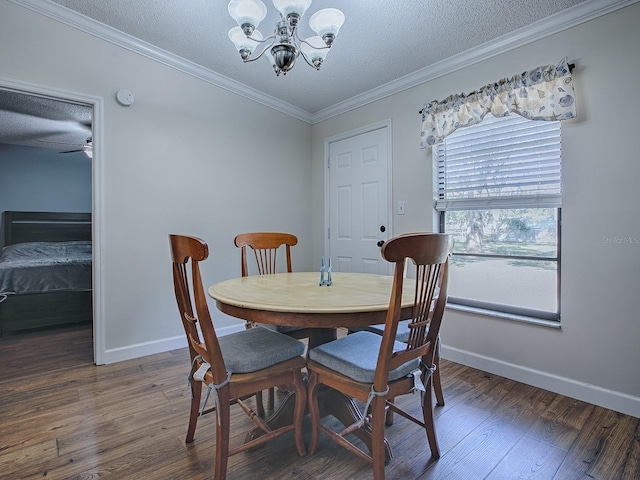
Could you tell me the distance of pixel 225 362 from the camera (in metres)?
1.32

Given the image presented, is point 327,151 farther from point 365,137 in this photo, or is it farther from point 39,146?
point 39,146

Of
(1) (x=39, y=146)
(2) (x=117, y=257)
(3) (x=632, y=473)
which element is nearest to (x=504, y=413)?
(3) (x=632, y=473)

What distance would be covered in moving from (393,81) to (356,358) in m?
2.65

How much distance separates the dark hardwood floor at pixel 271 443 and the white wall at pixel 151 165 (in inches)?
23.3

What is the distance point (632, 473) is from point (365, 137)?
300 cm

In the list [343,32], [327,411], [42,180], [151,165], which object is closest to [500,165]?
[343,32]

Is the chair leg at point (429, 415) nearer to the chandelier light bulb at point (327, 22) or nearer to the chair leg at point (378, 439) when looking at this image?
the chair leg at point (378, 439)

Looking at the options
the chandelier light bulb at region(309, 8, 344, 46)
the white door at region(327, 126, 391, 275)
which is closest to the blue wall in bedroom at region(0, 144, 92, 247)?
A: the white door at region(327, 126, 391, 275)

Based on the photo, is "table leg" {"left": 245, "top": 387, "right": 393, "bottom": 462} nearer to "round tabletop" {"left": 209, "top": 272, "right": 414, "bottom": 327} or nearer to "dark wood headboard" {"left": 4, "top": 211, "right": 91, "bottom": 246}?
"round tabletop" {"left": 209, "top": 272, "right": 414, "bottom": 327}

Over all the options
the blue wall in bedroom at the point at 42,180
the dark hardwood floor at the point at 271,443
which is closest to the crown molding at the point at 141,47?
the dark hardwood floor at the point at 271,443

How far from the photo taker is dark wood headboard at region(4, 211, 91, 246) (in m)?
4.74

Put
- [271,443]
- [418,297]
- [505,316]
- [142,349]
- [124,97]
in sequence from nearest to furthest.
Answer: [418,297] < [271,443] < [505,316] < [124,97] < [142,349]

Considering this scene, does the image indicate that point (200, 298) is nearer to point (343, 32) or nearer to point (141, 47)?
point (343, 32)

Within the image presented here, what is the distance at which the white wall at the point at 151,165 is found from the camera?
223cm
